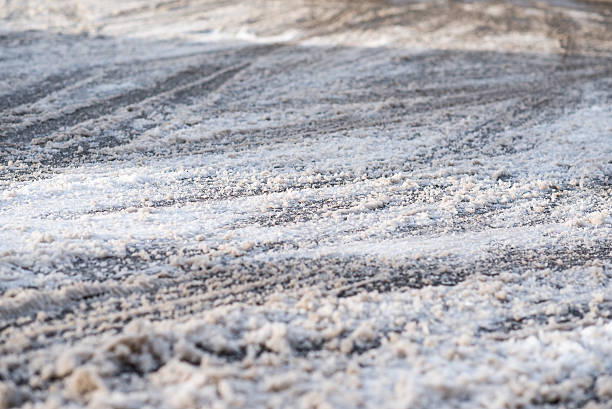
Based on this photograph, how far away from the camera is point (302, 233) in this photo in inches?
95.8

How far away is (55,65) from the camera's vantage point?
516 centimetres

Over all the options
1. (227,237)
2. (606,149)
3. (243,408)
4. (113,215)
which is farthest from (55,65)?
(606,149)

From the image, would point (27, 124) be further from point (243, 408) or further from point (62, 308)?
point (243, 408)

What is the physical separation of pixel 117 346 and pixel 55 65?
4603mm

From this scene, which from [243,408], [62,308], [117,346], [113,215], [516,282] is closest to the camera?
[243,408]

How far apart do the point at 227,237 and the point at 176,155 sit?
3.92ft

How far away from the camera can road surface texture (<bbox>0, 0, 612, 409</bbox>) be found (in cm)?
154

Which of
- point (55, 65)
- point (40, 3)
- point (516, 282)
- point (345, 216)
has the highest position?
point (40, 3)

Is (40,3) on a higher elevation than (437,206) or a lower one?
higher

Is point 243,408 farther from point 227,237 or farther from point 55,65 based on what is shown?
point 55,65

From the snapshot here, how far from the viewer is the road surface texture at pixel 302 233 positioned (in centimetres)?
154

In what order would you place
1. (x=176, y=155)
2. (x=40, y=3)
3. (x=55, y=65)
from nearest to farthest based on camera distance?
(x=176, y=155) < (x=55, y=65) < (x=40, y=3)

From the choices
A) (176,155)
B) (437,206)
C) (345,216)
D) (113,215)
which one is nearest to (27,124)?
(176,155)

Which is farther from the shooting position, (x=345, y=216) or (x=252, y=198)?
(x=252, y=198)
